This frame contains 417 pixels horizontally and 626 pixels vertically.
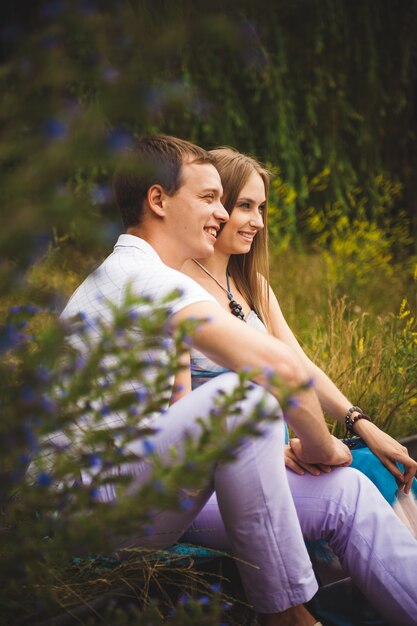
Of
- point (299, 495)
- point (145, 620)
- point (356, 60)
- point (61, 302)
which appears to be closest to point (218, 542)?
point (299, 495)

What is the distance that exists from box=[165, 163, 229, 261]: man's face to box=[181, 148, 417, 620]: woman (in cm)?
35

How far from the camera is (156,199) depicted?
2.38 meters

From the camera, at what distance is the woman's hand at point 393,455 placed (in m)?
2.36

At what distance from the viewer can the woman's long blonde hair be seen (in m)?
2.86

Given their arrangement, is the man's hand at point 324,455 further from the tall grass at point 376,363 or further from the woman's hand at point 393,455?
the tall grass at point 376,363

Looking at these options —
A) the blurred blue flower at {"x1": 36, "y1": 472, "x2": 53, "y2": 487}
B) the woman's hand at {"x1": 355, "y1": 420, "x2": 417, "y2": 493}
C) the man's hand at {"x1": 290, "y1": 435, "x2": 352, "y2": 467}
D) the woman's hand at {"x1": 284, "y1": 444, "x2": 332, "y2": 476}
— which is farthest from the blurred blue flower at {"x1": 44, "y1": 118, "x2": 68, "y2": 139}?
the woman's hand at {"x1": 355, "y1": 420, "x2": 417, "y2": 493}

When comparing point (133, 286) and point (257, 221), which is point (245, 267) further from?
point (133, 286)

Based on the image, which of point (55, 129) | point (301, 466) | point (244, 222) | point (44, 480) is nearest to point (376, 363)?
point (244, 222)

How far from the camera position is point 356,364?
3584 millimetres

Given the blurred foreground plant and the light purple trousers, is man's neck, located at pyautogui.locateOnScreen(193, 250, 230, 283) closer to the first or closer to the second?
the light purple trousers

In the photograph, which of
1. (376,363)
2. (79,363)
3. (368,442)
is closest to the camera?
(79,363)

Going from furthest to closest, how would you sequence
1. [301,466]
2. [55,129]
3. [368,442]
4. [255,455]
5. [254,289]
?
[254,289]
[368,442]
[301,466]
[255,455]
[55,129]

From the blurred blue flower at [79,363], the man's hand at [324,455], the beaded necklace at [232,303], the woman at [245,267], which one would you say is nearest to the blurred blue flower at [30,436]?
the blurred blue flower at [79,363]

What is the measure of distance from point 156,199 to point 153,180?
0.24 ft
